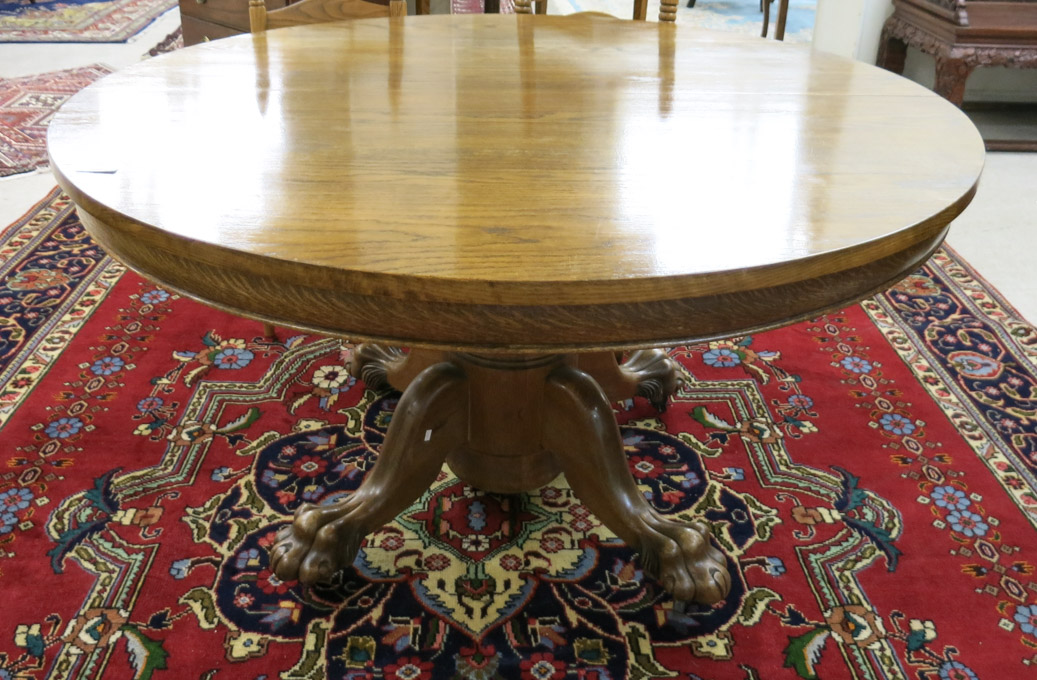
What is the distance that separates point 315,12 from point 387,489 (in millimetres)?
974

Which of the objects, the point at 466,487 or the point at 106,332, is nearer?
the point at 466,487

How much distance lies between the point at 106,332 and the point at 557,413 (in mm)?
1259

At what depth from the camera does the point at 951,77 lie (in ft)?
10.7

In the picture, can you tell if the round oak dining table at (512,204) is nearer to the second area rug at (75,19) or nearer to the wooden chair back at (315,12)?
the wooden chair back at (315,12)

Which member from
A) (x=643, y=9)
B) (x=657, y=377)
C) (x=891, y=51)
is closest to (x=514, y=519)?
(x=657, y=377)

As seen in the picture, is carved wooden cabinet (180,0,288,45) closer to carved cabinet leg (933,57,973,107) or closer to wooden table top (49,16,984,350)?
wooden table top (49,16,984,350)

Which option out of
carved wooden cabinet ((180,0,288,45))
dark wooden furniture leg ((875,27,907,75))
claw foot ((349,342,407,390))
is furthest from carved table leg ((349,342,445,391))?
dark wooden furniture leg ((875,27,907,75))

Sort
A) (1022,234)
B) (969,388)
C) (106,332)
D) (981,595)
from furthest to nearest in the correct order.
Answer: (1022,234) → (106,332) → (969,388) → (981,595)

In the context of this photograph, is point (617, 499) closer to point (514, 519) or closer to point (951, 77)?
point (514, 519)

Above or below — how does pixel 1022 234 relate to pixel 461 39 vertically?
below

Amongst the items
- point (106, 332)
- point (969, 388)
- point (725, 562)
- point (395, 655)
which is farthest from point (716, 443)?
point (106, 332)

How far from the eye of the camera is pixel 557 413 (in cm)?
140

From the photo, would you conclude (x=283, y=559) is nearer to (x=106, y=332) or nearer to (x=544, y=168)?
(x=544, y=168)

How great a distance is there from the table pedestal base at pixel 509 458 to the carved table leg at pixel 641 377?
13.0 inches
